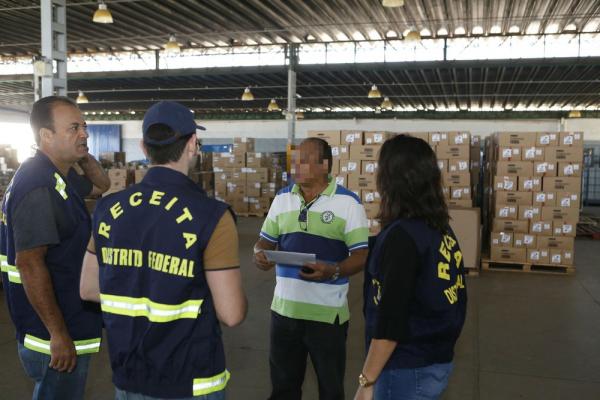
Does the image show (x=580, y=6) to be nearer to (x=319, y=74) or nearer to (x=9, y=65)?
(x=319, y=74)

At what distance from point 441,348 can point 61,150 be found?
1.66 metres

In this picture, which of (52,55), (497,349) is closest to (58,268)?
(497,349)

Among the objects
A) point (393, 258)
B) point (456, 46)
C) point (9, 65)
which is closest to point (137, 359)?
point (393, 258)

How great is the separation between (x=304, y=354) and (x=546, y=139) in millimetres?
6584

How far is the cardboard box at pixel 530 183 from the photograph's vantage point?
7938mm

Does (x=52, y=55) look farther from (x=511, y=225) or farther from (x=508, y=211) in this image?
(x=511, y=225)

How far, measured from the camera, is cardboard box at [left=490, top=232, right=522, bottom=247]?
8.13 metres

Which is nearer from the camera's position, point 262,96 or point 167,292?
point 167,292

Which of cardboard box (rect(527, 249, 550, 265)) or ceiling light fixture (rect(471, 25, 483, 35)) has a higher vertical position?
ceiling light fixture (rect(471, 25, 483, 35))

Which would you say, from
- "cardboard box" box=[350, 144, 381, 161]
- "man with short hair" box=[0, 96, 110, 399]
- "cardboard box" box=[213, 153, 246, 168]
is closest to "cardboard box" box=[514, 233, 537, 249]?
"cardboard box" box=[350, 144, 381, 161]

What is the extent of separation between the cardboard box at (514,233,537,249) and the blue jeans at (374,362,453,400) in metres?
6.91

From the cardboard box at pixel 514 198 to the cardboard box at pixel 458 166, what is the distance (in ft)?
2.03

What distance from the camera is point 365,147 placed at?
836 centimetres

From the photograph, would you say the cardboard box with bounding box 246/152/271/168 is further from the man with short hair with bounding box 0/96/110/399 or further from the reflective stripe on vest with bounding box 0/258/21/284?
the reflective stripe on vest with bounding box 0/258/21/284
